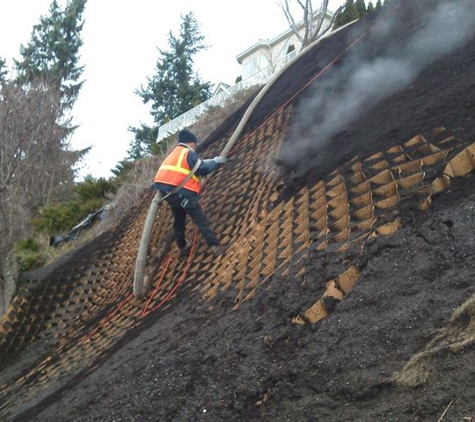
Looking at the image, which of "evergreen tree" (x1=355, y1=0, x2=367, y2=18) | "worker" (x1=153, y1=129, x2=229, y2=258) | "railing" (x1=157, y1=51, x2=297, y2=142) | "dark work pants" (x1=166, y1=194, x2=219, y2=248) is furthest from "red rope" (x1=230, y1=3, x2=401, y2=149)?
"railing" (x1=157, y1=51, x2=297, y2=142)

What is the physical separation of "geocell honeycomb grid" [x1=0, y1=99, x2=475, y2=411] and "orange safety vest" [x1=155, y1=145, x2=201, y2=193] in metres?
0.58

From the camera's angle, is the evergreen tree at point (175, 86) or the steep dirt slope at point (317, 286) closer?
the steep dirt slope at point (317, 286)

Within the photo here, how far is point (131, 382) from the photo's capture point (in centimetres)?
470

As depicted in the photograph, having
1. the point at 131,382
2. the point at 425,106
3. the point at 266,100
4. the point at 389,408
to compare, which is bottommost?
the point at 389,408

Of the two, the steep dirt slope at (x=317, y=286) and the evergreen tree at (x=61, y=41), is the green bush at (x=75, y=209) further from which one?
the evergreen tree at (x=61, y=41)

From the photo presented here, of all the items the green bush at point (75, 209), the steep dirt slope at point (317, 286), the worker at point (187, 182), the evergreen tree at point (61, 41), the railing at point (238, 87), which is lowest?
the steep dirt slope at point (317, 286)

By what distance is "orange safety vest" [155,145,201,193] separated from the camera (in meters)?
6.80

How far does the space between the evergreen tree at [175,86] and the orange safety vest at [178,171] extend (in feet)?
79.9

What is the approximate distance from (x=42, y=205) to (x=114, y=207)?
6113 mm

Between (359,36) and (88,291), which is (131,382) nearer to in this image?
(88,291)

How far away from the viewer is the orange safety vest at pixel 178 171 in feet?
22.3

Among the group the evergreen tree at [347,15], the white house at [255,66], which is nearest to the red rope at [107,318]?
the evergreen tree at [347,15]

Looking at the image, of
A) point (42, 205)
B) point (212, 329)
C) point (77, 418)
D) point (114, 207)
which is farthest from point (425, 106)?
point (42, 205)

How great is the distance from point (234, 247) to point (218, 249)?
0.41 meters
